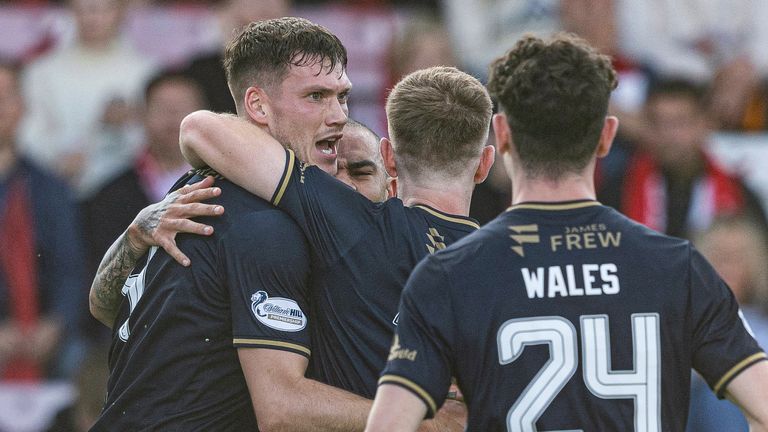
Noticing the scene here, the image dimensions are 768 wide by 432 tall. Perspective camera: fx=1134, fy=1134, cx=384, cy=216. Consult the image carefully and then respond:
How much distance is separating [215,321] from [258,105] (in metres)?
0.91

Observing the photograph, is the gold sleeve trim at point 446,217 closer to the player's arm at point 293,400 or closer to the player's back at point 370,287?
the player's back at point 370,287

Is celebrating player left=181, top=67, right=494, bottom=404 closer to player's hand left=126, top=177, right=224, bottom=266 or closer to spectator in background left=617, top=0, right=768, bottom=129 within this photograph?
player's hand left=126, top=177, right=224, bottom=266

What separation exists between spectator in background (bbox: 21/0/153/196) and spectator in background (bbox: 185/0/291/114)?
554 mm

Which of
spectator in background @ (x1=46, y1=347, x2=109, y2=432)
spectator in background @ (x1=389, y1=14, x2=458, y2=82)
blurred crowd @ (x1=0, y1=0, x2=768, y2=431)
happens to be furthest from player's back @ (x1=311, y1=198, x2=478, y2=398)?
spectator in background @ (x1=389, y1=14, x2=458, y2=82)

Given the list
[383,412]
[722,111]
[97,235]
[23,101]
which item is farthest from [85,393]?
[383,412]

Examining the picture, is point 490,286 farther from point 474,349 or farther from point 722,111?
point 722,111

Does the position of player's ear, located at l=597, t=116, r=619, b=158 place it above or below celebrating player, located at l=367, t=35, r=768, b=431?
above

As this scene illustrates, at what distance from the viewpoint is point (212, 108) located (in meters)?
10.6

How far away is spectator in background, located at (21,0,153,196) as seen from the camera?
35.1ft

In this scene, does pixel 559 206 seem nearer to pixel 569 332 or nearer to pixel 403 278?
pixel 569 332

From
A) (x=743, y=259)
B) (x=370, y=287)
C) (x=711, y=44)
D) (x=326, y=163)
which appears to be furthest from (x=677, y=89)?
(x=370, y=287)

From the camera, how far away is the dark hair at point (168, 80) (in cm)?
1070

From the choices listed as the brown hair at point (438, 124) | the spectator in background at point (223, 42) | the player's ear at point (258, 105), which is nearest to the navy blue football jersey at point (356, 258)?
the brown hair at point (438, 124)

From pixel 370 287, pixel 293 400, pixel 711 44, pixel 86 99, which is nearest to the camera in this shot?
pixel 293 400
